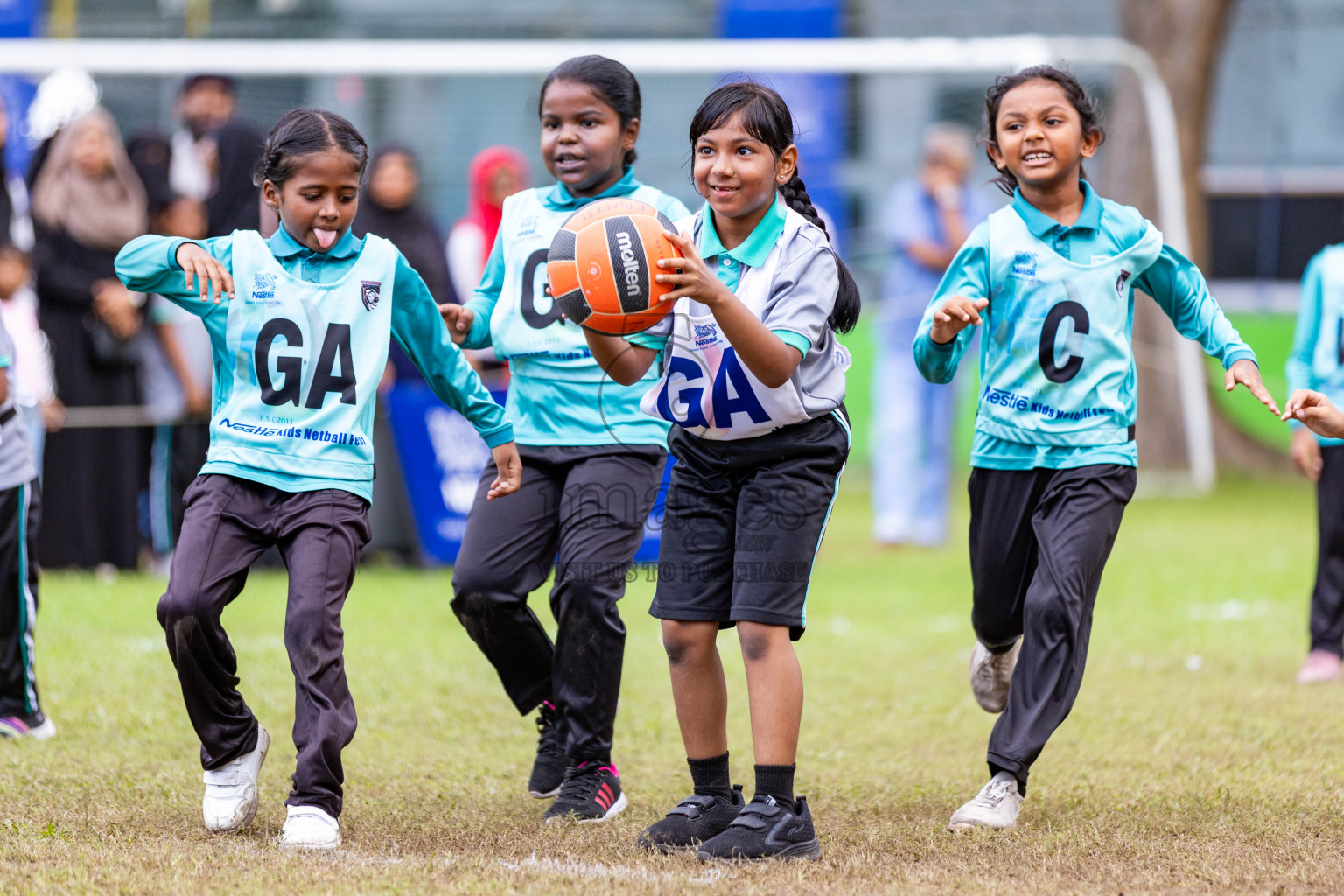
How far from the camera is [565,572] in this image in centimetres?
478

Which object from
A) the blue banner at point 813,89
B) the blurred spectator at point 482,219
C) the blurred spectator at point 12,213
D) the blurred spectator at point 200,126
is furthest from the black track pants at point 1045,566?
the blue banner at point 813,89

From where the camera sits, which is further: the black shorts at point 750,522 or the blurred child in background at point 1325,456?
the blurred child in background at point 1325,456

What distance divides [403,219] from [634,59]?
3.50 m

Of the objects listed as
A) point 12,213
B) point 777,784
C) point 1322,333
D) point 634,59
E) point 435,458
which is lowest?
point 435,458

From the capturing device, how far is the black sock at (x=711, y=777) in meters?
4.29

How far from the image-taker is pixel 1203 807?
15.0 ft

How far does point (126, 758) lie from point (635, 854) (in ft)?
6.69

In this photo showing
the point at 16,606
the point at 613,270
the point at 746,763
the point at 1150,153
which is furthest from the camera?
the point at 1150,153

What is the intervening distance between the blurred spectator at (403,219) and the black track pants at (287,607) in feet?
19.0

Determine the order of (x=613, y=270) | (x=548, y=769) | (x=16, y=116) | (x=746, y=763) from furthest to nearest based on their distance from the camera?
1. (x=16, y=116)
2. (x=746, y=763)
3. (x=548, y=769)
4. (x=613, y=270)

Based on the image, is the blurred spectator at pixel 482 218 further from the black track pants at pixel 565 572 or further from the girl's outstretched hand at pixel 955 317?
the girl's outstretched hand at pixel 955 317

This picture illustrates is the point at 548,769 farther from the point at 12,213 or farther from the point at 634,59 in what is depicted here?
the point at 634,59

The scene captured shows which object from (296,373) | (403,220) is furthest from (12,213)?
(296,373)

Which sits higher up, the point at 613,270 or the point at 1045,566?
the point at 613,270
